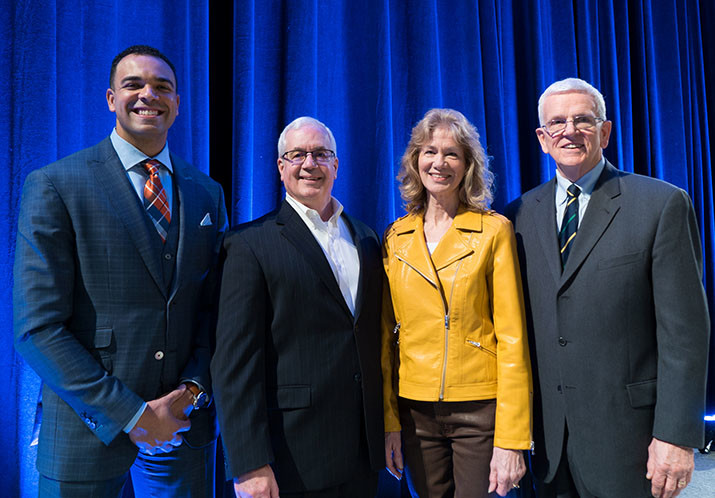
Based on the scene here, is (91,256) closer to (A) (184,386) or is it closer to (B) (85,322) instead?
(B) (85,322)

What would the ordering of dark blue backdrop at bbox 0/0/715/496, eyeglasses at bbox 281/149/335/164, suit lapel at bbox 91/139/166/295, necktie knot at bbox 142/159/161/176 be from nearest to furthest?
1. suit lapel at bbox 91/139/166/295
2. necktie knot at bbox 142/159/161/176
3. eyeglasses at bbox 281/149/335/164
4. dark blue backdrop at bbox 0/0/715/496

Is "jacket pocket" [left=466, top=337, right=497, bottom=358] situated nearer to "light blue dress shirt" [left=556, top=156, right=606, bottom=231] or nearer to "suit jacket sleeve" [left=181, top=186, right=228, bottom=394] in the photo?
"light blue dress shirt" [left=556, top=156, right=606, bottom=231]

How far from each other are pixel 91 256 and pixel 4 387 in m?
1.13

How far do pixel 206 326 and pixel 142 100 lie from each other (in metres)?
0.71

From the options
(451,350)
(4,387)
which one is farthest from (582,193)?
(4,387)

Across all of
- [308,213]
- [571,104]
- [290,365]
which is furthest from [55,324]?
[571,104]

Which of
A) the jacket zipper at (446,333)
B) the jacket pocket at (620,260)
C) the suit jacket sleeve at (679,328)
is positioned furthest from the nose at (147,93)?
the suit jacket sleeve at (679,328)

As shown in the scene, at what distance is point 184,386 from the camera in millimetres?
1410

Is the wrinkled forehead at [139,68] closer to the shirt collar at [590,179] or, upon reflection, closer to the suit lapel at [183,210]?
the suit lapel at [183,210]

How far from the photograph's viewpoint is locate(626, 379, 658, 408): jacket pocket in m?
1.42

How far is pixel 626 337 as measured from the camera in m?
1.44

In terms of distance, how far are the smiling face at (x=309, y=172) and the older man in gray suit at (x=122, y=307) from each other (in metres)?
0.31

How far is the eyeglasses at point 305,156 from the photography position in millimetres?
1591

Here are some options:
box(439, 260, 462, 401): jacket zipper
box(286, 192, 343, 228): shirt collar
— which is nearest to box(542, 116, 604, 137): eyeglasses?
box(439, 260, 462, 401): jacket zipper
